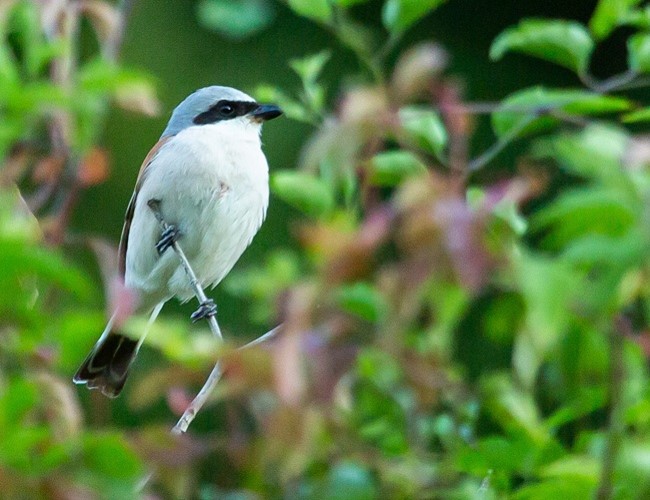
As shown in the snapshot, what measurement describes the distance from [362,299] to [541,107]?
1.40ft

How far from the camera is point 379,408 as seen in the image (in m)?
1.09

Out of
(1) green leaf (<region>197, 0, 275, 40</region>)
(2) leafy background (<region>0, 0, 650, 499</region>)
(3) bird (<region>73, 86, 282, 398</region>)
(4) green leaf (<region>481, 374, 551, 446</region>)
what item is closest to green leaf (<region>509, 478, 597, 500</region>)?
(2) leafy background (<region>0, 0, 650, 499</region>)

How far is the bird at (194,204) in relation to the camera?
132 inches

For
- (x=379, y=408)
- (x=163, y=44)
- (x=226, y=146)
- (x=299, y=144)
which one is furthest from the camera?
(x=163, y=44)

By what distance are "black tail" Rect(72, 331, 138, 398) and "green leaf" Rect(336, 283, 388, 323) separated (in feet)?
9.13

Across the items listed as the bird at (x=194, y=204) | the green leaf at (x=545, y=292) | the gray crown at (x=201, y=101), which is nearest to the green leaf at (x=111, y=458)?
the green leaf at (x=545, y=292)

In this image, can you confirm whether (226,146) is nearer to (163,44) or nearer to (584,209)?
(584,209)

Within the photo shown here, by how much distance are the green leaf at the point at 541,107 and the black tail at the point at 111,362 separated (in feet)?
8.10

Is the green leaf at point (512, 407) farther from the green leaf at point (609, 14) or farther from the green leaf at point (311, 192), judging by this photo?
the green leaf at point (609, 14)

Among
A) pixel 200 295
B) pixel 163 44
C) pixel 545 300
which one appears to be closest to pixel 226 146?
pixel 200 295

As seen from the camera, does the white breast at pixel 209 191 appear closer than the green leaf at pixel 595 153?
No

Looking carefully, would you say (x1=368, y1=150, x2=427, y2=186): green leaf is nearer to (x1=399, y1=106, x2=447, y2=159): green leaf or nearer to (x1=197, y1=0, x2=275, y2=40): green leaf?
(x1=399, y1=106, x2=447, y2=159): green leaf

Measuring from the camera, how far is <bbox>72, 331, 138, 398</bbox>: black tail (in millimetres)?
3639

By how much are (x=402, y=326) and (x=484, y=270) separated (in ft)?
0.25
